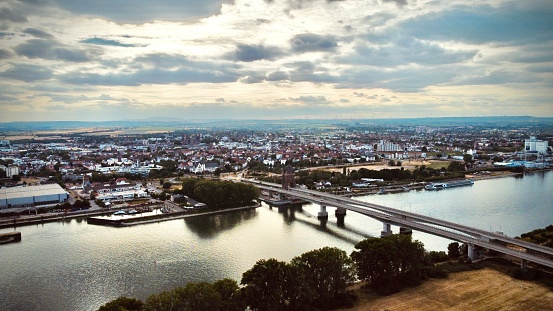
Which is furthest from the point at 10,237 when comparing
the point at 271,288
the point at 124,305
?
the point at 271,288

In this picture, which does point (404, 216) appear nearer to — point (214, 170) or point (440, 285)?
point (440, 285)

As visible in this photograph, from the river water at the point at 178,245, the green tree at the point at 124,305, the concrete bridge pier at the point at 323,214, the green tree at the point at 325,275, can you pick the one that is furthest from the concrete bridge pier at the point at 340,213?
the green tree at the point at 124,305

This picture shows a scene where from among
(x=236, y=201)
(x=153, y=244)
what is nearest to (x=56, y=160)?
(x=236, y=201)

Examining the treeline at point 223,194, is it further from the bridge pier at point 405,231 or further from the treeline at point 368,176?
the bridge pier at point 405,231

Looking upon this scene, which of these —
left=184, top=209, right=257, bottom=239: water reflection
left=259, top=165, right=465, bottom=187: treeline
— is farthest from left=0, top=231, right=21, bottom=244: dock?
left=259, top=165, right=465, bottom=187: treeline

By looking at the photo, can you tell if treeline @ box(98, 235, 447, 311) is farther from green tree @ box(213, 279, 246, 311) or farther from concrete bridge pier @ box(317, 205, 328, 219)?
concrete bridge pier @ box(317, 205, 328, 219)

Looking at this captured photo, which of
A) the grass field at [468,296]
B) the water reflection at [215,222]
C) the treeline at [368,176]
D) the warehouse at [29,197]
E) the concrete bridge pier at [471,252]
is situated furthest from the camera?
the treeline at [368,176]

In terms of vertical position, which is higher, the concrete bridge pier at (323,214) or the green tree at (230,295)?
the green tree at (230,295)

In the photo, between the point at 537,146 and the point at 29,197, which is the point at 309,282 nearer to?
the point at 29,197
